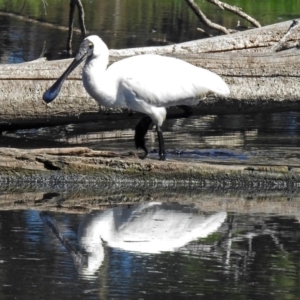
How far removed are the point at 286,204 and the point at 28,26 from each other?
1623 centimetres

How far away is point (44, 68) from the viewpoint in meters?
10.8

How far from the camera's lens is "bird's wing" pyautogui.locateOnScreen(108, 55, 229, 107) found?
9438 millimetres

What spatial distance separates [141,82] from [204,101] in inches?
74.0

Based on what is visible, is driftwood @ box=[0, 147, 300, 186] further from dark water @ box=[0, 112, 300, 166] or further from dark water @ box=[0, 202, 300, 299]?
dark water @ box=[0, 112, 300, 166]

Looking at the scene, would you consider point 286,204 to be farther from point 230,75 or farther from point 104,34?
point 104,34

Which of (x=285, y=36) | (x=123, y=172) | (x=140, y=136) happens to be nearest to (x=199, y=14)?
(x=285, y=36)

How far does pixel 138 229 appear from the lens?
737cm

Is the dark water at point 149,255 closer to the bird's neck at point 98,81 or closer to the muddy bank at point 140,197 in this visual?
the muddy bank at point 140,197

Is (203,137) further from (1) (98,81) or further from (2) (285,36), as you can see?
(1) (98,81)

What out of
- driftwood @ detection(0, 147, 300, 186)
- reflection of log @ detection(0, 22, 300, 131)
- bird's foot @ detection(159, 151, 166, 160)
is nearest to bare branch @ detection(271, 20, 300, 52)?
reflection of log @ detection(0, 22, 300, 131)

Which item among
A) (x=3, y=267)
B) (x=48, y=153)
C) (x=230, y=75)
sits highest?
Answer: (x=230, y=75)

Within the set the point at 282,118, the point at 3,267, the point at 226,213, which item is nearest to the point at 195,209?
the point at 226,213

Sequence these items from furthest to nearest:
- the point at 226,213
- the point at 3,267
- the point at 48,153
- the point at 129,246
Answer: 1. the point at 48,153
2. the point at 226,213
3. the point at 129,246
4. the point at 3,267

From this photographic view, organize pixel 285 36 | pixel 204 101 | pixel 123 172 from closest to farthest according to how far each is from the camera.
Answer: pixel 123 172 < pixel 204 101 < pixel 285 36
